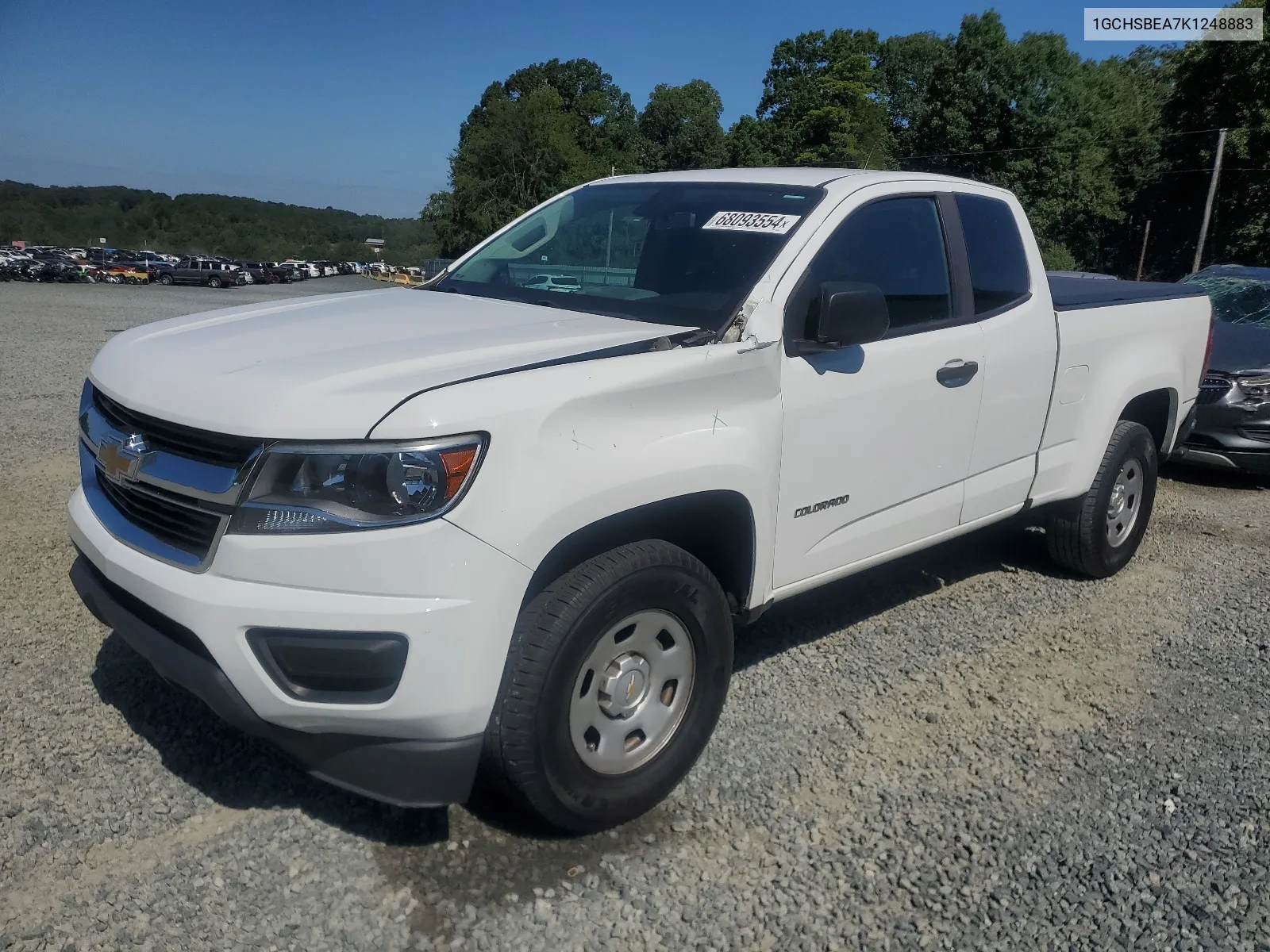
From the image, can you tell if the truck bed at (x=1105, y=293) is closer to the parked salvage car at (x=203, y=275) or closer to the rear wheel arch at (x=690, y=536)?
the rear wheel arch at (x=690, y=536)

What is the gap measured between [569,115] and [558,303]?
77.0 m

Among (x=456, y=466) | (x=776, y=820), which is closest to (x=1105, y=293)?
(x=776, y=820)

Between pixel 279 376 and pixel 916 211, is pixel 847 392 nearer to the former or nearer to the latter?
pixel 916 211

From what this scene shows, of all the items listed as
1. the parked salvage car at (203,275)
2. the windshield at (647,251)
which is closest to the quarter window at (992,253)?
the windshield at (647,251)

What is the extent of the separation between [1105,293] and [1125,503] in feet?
3.66

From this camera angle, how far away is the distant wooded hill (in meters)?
118

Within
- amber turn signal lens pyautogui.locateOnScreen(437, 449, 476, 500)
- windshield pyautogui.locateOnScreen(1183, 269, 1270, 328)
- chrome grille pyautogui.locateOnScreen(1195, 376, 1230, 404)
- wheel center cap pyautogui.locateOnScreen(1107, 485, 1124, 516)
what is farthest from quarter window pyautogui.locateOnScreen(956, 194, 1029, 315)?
windshield pyautogui.locateOnScreen(1183, 269, 1270, 328)

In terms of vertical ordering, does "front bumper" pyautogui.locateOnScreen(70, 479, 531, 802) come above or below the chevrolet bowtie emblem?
below

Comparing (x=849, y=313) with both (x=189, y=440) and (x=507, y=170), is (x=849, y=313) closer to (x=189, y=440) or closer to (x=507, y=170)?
(x=189, y=440)

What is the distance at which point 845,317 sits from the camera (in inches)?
120

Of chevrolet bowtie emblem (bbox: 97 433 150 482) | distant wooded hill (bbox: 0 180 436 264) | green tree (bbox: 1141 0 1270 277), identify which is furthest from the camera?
distant wooded hill (bbox: 0 180 436 264)

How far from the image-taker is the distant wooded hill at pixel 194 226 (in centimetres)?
11775

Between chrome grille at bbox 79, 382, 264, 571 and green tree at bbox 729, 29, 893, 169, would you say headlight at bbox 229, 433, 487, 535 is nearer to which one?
chrome grille at bbox 79, 382, 264, 571

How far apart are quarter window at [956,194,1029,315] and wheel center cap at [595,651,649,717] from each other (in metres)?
2.12
